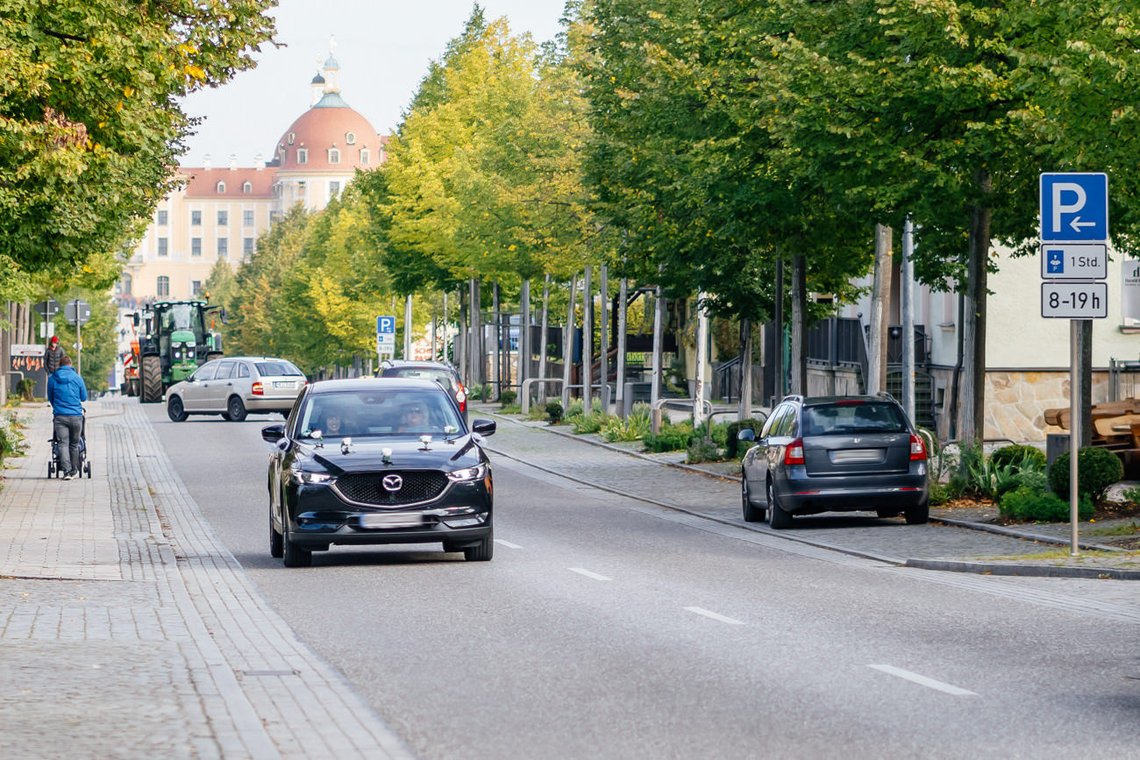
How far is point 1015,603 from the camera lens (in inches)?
553

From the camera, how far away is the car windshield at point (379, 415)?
1797 cm

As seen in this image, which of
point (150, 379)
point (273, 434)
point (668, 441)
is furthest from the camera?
point (150, 379)

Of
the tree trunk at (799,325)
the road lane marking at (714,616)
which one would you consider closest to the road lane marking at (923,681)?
the road lane marking at (714,616)

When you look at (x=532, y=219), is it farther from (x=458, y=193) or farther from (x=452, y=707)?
(x=452, y=707)

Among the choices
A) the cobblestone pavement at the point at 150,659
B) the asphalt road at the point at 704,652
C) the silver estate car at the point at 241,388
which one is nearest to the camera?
the cobblestone pavement at the point at 150,659

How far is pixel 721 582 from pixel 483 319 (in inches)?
2241

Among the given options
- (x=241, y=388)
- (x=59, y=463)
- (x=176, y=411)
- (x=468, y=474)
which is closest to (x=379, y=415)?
(x=468, y=474)

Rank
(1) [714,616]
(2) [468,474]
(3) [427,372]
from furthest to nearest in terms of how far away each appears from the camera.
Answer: (3) [427,372] < (2) [468,474] < (1) [714,616]

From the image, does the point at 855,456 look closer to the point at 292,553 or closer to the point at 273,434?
the point at 273,434

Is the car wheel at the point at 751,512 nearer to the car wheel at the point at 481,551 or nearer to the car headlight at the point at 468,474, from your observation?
the car wheel at the point at 481,551

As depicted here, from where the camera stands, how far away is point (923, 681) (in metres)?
10.2

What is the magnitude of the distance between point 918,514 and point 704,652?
10837 mm

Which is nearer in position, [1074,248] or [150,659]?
[150,659]

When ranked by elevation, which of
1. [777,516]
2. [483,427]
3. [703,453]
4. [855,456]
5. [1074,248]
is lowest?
[777,516]
